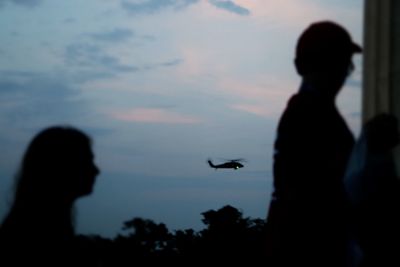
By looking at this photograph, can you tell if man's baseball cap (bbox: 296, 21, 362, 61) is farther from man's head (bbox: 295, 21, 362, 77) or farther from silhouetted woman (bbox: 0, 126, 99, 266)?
silhouetted woman (bbox: 0, 126, 99, 266)

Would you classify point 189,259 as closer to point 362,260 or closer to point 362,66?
point 362,66

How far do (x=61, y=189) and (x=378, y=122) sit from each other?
1365 mm

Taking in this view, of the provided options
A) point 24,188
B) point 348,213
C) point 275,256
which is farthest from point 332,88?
point 24,188

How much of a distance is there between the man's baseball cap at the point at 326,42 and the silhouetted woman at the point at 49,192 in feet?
3.39

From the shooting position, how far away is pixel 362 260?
3188mm

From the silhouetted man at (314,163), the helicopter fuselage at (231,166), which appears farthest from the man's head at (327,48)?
the helicopter fuselage at (231,166)

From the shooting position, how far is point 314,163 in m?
3.18

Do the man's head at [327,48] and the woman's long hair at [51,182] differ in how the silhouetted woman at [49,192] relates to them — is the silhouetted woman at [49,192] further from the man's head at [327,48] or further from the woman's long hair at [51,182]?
the man's head at [327,48]

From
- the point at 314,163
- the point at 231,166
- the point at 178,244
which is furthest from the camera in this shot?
the point at 231,166

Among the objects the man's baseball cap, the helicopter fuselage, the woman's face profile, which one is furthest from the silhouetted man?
the helicopter fuselage

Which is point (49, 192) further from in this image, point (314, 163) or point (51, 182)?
point (314, 163)

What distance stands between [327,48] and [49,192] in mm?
1318

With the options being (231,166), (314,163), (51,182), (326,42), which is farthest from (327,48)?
(231,166)

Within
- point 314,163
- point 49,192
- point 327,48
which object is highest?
point 327,48
